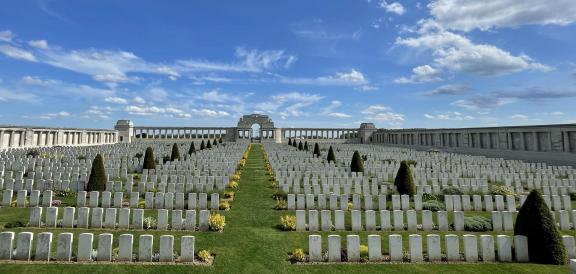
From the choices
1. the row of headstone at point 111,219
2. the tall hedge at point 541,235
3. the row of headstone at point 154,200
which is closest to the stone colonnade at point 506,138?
the tall hedge at point 541,235

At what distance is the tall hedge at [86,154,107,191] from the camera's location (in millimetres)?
14766

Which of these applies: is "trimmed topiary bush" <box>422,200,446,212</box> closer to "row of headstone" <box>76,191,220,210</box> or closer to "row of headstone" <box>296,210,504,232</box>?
"row of headstone" <box>296,210,504,232</box>

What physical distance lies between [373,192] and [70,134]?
58.5 metres

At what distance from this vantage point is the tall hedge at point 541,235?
734 centimetres

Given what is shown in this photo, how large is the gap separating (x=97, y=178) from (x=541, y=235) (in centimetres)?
1585

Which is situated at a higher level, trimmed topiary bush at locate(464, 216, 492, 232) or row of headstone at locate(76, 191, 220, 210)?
row of headstone at locate(76, 191, 220, 210)

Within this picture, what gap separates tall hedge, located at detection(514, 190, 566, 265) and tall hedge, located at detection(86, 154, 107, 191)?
15.4 metres

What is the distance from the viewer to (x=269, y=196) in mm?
15281

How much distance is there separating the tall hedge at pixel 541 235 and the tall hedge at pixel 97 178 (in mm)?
15388

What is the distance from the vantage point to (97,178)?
14898 millimetres

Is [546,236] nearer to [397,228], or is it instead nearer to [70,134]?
[397,228]

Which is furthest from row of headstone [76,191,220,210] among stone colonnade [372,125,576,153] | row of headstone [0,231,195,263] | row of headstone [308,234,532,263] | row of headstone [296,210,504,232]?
stone colonnade [372,125,576,153]

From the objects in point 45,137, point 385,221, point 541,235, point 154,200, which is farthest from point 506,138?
point 45,137

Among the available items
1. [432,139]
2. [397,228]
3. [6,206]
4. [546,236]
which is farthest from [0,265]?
[432,139]
